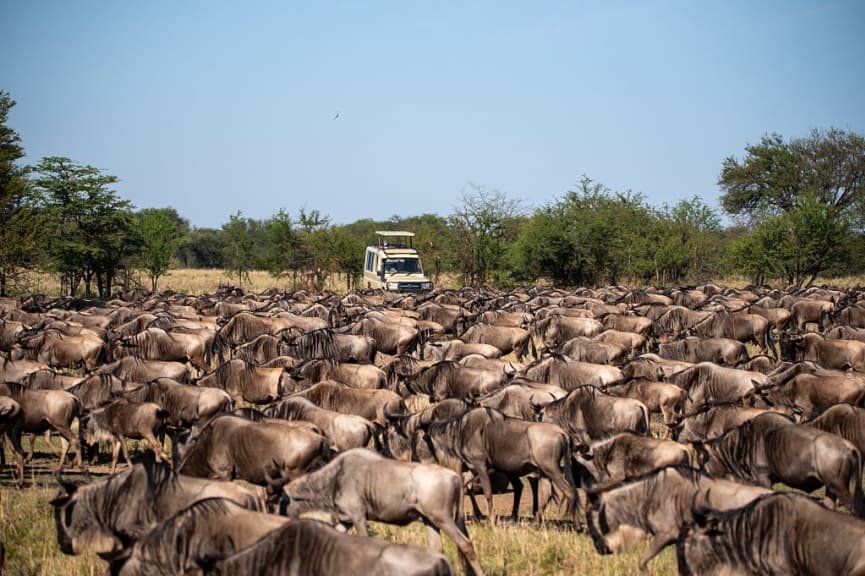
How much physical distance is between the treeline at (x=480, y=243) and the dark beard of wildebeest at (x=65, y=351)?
16240 millimetres

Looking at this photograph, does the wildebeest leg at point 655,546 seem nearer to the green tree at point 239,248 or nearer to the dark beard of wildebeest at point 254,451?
the dark beard of wildebeest at point 254,451

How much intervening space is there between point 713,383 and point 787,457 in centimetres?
408

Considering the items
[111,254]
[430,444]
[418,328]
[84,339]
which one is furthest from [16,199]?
[430,444]

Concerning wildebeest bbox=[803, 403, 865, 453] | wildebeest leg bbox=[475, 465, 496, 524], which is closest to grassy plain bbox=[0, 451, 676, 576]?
wildebeest leg bbox=[475, 465, 496, 524]

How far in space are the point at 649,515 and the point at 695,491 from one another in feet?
1.44

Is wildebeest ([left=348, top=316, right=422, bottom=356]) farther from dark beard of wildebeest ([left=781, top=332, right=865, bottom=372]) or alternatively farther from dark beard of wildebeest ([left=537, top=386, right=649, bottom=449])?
dark beard of wildebeest ([left=537, top=386, right=649, bottom=449])

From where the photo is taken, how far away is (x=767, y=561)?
614 cm

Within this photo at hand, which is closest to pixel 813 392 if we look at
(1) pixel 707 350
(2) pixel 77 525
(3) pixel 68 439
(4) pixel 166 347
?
(1) pixel 707 350

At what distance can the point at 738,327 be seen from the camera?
1909 cm

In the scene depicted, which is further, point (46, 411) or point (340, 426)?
point (46, 411)

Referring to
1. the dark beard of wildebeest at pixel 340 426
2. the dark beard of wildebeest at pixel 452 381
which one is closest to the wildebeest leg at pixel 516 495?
the dark beard of wildebeest at pixel 340 426

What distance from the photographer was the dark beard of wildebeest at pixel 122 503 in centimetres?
709

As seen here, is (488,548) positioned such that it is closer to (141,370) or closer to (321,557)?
(321,557)

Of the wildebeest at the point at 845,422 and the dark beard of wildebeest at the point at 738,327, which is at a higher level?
the dark beard of wildebeest at the point at 738,327
